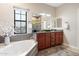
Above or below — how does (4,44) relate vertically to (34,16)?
below

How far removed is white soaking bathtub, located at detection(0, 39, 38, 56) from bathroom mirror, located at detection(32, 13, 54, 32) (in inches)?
7.8

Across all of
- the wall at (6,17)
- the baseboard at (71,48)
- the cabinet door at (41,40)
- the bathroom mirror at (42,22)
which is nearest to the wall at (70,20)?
the baseboard at (71,48)

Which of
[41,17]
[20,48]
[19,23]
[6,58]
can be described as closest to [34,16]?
[41,17]

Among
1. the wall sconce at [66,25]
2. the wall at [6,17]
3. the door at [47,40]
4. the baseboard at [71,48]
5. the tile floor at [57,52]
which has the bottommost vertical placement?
the tile floor at [57,52]

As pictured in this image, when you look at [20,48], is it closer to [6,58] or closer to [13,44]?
[13,44]

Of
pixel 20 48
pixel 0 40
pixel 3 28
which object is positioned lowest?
pixel 20 48

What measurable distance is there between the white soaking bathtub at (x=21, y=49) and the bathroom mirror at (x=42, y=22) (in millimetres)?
198

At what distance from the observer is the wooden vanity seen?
4.80 feet

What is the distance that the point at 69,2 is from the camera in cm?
142

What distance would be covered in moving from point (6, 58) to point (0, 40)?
242mm

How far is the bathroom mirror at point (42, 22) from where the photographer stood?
1459 mm

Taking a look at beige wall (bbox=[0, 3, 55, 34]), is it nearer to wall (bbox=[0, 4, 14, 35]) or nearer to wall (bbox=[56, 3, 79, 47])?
wall (bbox=[0, 4, 14, 35])

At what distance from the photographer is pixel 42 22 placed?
1.47 m

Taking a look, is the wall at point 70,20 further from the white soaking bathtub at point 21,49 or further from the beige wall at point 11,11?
the white soaking bathtub at point 21,49
